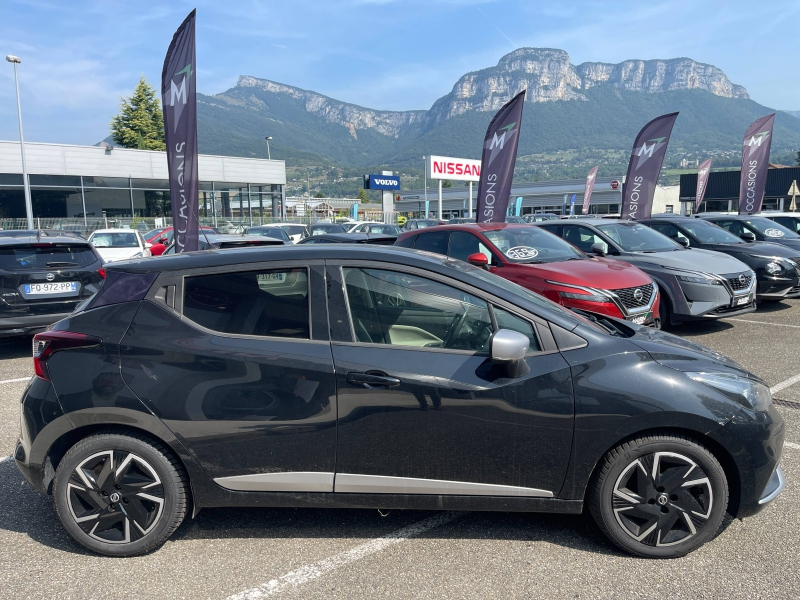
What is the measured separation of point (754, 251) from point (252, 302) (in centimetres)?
1017

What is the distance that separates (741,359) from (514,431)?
541cm

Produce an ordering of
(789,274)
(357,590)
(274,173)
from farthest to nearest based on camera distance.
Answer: (274,173), (789,274), (357,590)

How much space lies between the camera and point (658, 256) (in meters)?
9.06

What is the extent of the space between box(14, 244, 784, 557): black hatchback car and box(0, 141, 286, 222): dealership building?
35.6 metres

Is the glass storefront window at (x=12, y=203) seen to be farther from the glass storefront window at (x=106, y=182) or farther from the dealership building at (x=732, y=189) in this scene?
the dealership building at (x=732, y=189)

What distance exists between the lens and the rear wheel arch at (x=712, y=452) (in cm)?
297

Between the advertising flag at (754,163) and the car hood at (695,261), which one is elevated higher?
the advertising flag at (754,163)

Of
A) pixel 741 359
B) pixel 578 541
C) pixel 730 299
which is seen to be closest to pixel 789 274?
pixel 730 299

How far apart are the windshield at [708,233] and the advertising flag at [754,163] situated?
9.25 metres

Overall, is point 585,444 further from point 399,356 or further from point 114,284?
point 114,284

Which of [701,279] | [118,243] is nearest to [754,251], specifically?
[701,279]

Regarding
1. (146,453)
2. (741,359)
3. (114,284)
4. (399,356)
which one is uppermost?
(114,284)

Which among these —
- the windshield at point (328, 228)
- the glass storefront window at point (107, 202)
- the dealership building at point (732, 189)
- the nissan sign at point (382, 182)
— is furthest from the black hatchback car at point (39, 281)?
the dealership building at point (732, 189)

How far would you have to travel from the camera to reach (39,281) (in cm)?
751
